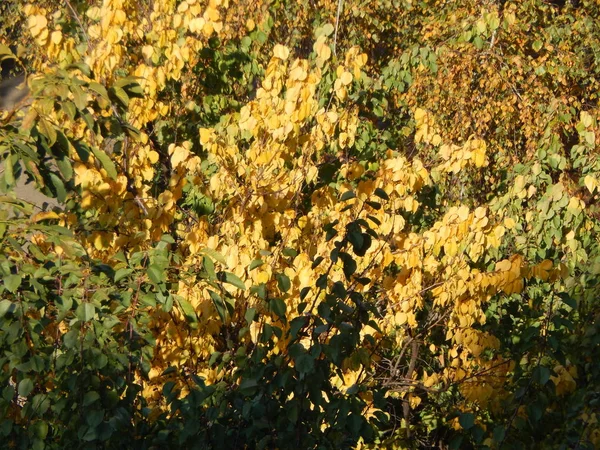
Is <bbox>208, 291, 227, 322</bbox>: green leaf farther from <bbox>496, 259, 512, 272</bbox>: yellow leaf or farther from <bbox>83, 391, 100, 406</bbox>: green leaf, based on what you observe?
<bbox>496, 259, 512, 272</bbox>: yellow leaf

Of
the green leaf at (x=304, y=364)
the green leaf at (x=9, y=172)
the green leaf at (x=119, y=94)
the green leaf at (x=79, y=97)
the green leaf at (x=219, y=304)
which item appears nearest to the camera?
the green leaf at (x=9, y=172)

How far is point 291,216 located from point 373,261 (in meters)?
0.44

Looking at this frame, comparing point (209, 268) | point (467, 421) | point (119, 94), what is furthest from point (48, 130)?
point (467, 421)

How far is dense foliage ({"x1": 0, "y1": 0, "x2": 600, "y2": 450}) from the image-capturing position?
2516mm

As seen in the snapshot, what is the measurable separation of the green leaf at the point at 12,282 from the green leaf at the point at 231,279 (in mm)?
623

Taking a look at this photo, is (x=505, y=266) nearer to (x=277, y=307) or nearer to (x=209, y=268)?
(x=277, y=307)

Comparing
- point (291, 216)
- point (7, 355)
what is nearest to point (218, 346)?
point (291, 216)

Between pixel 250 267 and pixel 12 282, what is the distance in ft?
2.53

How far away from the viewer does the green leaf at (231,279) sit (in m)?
2.66

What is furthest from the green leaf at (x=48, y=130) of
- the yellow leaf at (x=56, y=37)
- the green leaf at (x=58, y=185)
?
the yellow leaf at (x=56, y=37)

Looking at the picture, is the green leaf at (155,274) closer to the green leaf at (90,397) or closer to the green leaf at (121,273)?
the green leaf at (121,273)

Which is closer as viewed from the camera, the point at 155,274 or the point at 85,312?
the point at 85,312

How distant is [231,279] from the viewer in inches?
106

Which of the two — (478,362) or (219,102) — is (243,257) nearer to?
(478,362)
